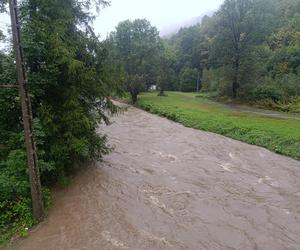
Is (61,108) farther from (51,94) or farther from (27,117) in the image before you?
(27,117)

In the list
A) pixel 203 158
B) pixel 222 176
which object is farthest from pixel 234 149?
pixel 222 176

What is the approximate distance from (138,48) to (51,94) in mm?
33214

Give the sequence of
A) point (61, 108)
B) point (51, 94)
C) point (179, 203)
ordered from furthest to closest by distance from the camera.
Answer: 1. point (51, 94)
2. point (61, 108)
3. point (179, 203)

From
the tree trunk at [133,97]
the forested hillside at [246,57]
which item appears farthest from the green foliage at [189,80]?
the tree trunk at [133,97]

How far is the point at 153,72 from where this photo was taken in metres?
43.5

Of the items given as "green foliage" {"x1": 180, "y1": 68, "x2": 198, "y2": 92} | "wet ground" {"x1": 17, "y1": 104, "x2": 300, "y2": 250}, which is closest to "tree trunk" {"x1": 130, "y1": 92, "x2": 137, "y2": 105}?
"wet ground" {"x1": 17, "y1": 104, "x2": 300, "y2": 250}

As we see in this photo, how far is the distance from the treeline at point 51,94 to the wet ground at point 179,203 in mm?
1099

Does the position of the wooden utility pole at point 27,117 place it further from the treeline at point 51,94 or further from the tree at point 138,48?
the tree at point 138,48

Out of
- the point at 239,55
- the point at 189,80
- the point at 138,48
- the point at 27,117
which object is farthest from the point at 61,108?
the point at 189,80

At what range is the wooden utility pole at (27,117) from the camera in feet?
22.5

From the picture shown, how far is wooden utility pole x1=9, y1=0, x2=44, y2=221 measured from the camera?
269 inches

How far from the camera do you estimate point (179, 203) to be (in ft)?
29.6

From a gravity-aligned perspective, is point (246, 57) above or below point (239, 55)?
below

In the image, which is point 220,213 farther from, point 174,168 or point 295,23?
point 295,23
